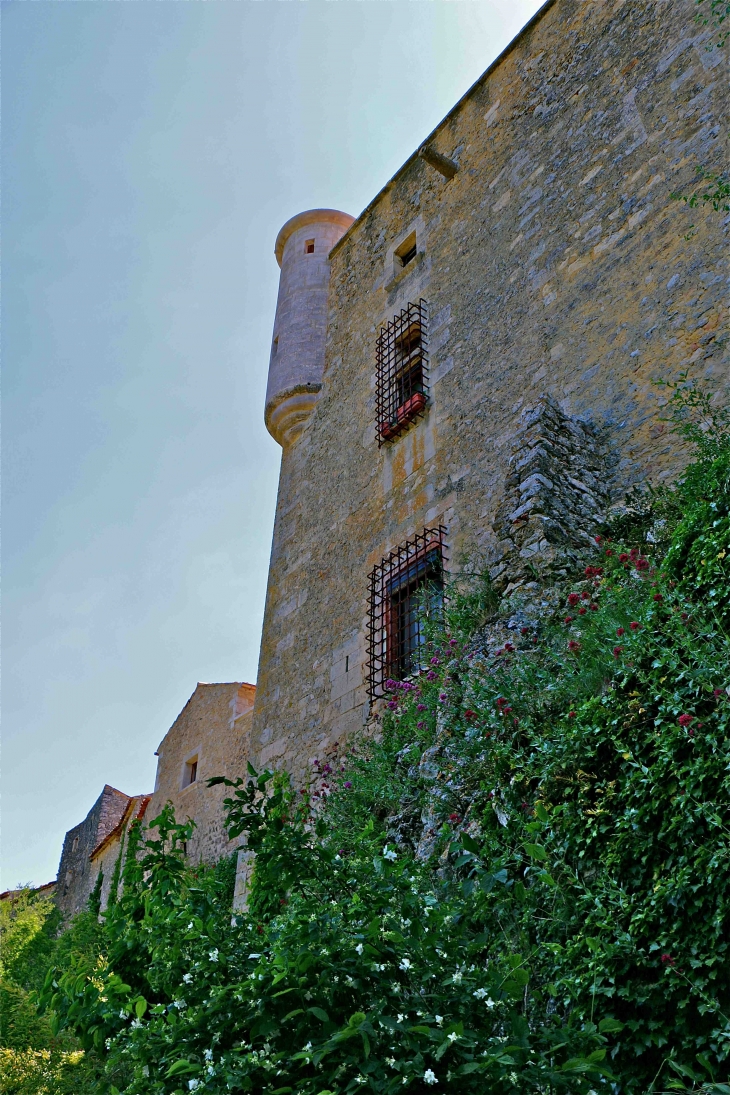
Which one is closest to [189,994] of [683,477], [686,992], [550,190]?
[686,992]

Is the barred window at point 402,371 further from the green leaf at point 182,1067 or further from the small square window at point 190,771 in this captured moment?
the small square window at point 190,771

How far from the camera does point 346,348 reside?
10594 mm

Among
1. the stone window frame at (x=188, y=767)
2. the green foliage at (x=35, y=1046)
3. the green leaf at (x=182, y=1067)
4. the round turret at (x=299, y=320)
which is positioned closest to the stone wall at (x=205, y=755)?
the stone window frame at (x=188, y=767)

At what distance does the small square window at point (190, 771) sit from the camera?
15.2 metres

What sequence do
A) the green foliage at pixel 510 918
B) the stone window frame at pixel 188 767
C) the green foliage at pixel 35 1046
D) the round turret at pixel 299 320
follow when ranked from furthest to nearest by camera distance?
the stone window frame at pixel 188 767, the round turret at pixel 299 320, the green foliage at pixel 35 1046, the green foliage at pixel 510 918

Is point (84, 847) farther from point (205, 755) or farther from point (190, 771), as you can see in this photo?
point (205, 755)

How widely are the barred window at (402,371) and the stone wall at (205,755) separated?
18.3 feet

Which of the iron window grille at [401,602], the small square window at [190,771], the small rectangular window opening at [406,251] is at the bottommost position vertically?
the iron window grille at [401,602]

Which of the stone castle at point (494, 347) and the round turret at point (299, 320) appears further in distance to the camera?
the round turret at point (299, 320)

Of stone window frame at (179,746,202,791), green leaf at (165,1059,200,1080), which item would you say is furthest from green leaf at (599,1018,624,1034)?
stone window frame at (179,746,202,791)

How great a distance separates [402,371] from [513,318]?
1626 millimetres

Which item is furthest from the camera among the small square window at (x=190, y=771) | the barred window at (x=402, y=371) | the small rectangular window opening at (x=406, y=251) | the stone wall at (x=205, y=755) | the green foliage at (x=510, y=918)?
the small square window at (x=190, y=771)

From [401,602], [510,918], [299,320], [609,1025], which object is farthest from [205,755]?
[609,1025]

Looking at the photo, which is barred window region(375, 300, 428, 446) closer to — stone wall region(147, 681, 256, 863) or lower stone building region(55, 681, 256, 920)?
lower stone building region(55, 681, 256, 920)
